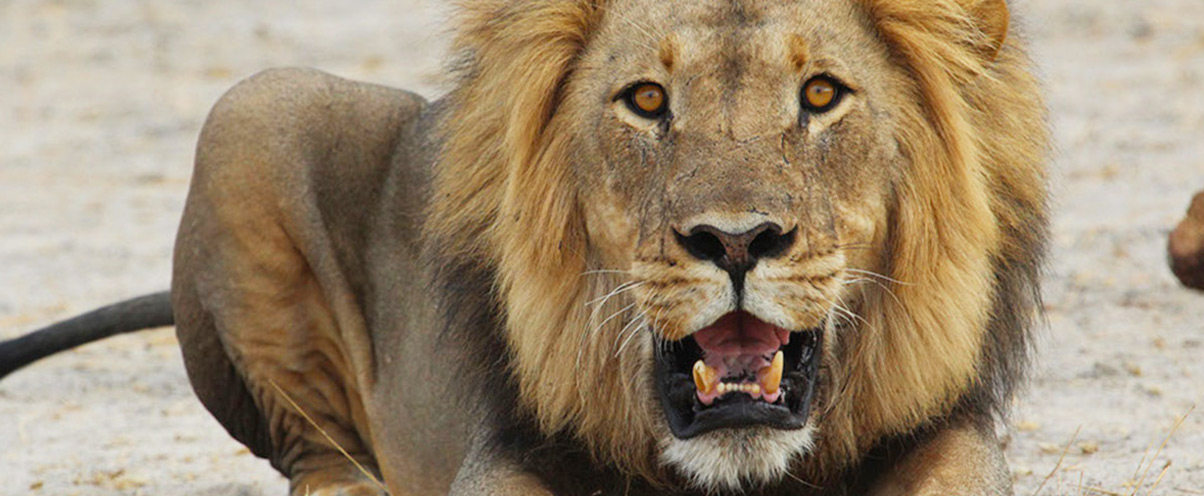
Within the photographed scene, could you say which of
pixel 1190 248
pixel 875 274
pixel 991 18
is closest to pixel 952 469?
pixel 875 274

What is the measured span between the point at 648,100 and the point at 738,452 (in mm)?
609

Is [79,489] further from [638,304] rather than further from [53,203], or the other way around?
[53,203]

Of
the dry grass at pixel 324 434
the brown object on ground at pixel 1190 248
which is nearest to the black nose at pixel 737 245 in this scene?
the dry grass at pixel 324 434

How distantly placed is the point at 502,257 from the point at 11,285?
4804mm

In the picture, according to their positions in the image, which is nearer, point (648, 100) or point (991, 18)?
point (648, 100)

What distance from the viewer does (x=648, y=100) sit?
9.84 ft

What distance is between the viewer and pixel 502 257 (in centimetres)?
324

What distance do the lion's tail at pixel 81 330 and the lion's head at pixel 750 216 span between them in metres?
1.88

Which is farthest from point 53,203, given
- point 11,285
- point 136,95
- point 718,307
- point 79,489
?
point 718,307

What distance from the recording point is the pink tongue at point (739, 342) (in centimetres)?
286

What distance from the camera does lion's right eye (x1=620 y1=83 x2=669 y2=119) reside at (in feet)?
9.79

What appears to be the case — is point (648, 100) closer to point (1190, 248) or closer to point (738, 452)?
point (738, 452)

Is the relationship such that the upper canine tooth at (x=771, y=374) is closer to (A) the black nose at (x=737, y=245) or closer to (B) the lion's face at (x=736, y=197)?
(B) the lion's face at (x=736, y=197)

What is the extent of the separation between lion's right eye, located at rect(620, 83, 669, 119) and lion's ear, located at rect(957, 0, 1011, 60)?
0.59 m
